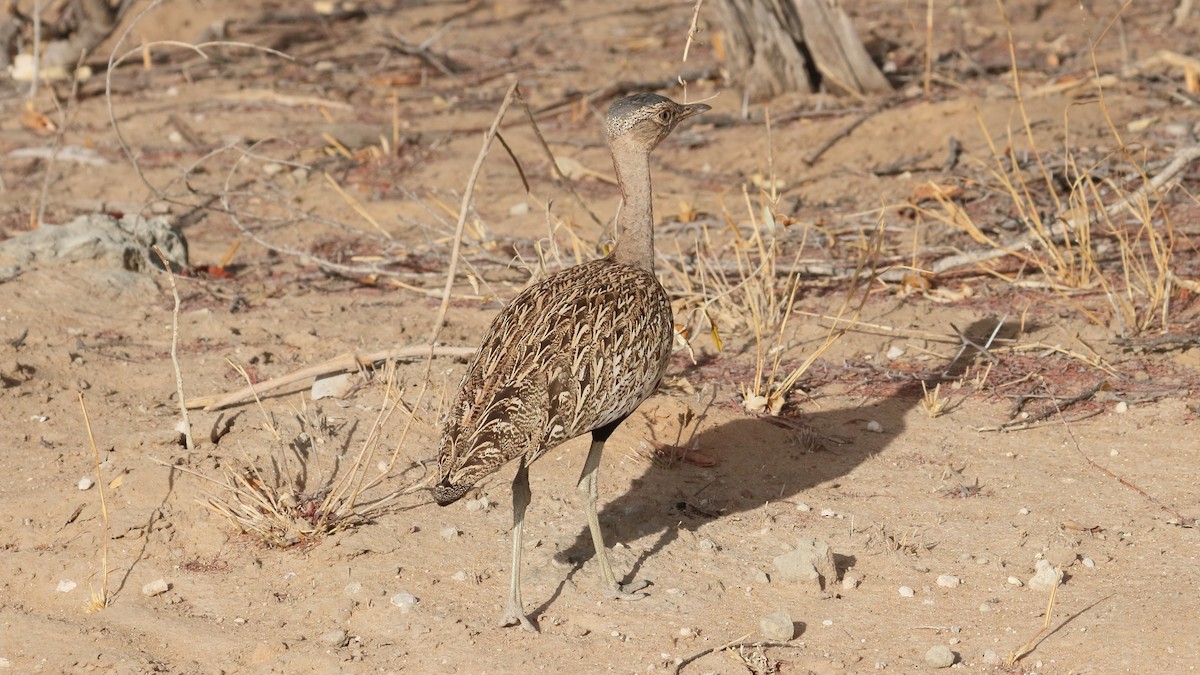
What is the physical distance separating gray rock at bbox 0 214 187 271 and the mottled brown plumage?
10.2 feet

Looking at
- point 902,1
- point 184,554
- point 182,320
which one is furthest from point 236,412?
point 902,1

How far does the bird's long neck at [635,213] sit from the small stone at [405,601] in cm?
141

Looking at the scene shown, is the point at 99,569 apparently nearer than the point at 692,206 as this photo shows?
Yes

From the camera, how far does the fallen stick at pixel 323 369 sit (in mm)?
5234

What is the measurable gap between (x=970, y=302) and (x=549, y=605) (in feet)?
10.7

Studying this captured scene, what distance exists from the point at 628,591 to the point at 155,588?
1.59 metres

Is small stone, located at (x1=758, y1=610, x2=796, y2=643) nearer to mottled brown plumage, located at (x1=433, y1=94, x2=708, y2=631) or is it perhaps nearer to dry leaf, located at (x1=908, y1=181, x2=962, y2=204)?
mottled brown plumage, located at (x1=433, y1=94, x2=708, y2=631)

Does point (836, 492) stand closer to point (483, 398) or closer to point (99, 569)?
point (483, 398)

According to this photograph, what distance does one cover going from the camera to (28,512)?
467 cm

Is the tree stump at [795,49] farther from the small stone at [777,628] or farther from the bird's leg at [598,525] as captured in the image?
the small stone at [777,628]

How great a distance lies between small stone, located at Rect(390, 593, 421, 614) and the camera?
4.13 metres

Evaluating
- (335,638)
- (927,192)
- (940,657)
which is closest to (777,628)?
(940,657)

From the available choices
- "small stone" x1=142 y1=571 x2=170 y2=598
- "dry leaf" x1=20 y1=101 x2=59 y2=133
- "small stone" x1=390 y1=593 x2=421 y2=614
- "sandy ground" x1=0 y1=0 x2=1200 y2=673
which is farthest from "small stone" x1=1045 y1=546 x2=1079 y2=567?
"dry leaf" x1=20 y1=101 x2=59 y2=133

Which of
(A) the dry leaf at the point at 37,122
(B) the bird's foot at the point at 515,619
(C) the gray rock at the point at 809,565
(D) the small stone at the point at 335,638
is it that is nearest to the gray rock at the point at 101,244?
(A) the dry leaf at the point at 37,122
